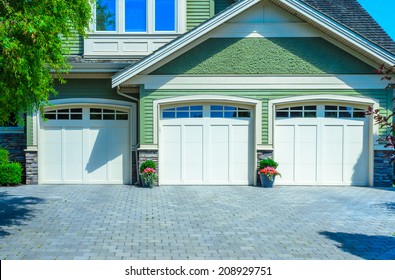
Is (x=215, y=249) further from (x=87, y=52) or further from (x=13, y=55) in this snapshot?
(x=87, y=52)

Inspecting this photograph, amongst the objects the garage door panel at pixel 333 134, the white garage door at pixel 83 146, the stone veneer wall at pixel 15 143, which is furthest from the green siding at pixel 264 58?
the stone veneer wall at pixel 15 143

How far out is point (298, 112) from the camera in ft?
41.5

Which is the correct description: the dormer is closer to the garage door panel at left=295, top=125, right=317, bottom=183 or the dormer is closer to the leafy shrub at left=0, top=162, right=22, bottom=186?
the leafy shrub at left=0, top=162, right=22, bottom=186

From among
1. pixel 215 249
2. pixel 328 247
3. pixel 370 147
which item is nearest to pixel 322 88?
pixel 370 147

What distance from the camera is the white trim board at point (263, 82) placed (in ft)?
40.2

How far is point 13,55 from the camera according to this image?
5625mm

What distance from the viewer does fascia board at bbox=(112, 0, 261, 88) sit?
11609 millimetres

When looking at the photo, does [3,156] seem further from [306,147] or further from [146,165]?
[306,147]

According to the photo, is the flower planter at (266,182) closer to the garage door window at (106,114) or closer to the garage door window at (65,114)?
the garage door window at (106,114)

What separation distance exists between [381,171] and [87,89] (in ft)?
32.9

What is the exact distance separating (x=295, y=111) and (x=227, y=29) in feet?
11.3

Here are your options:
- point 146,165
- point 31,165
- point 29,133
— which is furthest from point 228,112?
point 31,165

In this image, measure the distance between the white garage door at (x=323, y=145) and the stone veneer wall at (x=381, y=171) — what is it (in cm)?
29

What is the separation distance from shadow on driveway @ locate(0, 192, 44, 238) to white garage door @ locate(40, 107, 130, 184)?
2294mm
